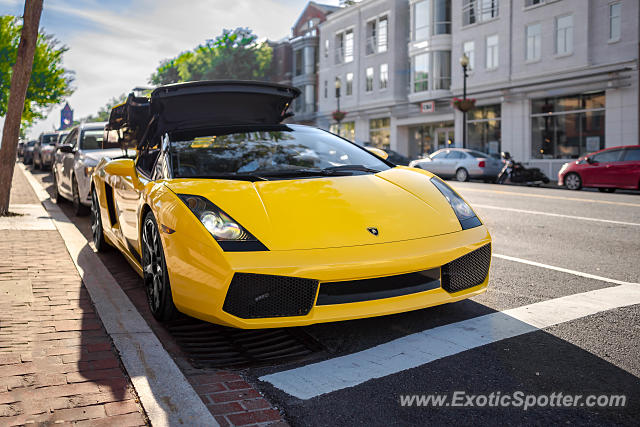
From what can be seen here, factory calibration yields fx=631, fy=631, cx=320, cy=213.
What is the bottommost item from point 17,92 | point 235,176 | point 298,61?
point 235,176

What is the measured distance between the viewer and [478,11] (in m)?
30.8

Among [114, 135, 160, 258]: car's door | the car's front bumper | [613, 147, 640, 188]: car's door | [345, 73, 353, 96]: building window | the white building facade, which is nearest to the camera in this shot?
the car's front bumper

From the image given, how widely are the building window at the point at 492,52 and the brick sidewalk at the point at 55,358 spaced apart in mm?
27203

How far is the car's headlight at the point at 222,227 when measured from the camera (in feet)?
11.4

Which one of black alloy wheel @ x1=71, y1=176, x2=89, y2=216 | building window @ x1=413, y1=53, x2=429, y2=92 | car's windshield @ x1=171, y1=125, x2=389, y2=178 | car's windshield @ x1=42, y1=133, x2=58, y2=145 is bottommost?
black alloy wheel @ x1=71, y1=176, x2=89, y2=216

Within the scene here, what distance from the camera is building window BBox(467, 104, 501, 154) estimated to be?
98.9 ft

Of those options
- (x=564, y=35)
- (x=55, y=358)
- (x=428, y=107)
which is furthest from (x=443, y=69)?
(x=55, y=358)

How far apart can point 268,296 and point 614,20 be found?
24857mm

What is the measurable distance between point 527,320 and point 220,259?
2.01 m

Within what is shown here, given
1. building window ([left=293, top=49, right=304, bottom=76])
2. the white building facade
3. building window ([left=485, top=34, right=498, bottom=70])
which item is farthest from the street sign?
building window ([left=293, top=49, right=304, bottom=76])

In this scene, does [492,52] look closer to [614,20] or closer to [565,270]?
[614,20]

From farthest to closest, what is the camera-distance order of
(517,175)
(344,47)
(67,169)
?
(344,47) → (517,175) → (67,169)

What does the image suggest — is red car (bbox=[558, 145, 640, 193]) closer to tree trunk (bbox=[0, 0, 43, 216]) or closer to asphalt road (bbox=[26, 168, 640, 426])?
asphalt road (bbox=[26, 168, 640, 426])

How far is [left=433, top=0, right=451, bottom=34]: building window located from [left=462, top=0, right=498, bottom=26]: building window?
6.31 ft
